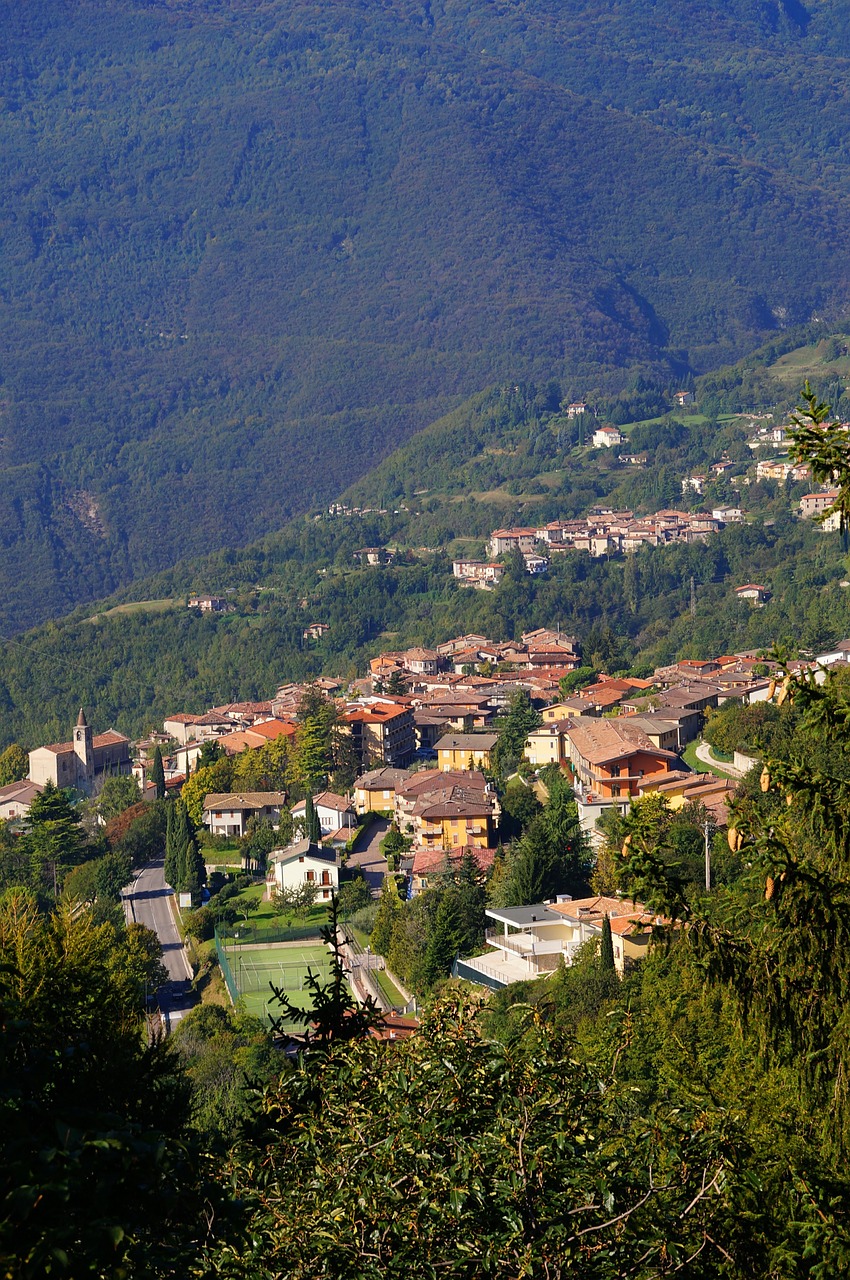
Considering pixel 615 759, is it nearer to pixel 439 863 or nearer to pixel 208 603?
pixel 439 863

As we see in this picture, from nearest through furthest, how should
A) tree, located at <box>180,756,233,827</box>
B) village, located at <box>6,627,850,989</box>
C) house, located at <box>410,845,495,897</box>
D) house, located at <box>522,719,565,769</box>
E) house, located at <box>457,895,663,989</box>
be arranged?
house, located at <box>457,895,663,989</box> → village, located at <box>6,627,850,989</box> → house, located at <box>410,845,495,897</box> → house, located at <box>522,719,565,769</box> → tree, located at <box>180,756,233,827</box>

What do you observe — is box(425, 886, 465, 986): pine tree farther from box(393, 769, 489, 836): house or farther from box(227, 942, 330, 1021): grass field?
box(393, 769, 489, 836): house

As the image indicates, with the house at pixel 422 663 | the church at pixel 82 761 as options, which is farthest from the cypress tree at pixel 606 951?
the house at pixel 422 663

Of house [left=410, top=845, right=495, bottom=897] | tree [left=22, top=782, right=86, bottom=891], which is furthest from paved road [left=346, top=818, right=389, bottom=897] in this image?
tree [left=22, top=782, right=86, bottom=891]

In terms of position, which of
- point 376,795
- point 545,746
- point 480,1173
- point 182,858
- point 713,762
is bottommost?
point 376,795

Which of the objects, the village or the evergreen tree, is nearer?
the village

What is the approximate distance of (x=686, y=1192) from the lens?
5.84 metres

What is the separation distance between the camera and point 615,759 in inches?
1491

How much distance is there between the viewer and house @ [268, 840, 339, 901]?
3781 centimetres

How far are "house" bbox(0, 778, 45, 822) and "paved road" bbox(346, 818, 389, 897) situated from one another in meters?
13.7

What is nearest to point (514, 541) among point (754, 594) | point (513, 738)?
point (754, 594)

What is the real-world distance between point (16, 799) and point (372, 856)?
1792 cm

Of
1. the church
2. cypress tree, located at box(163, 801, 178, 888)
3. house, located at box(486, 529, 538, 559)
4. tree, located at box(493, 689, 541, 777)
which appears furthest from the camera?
house, located at box(486, 529, 538, 559)

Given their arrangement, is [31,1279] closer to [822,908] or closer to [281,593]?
[822,908]
